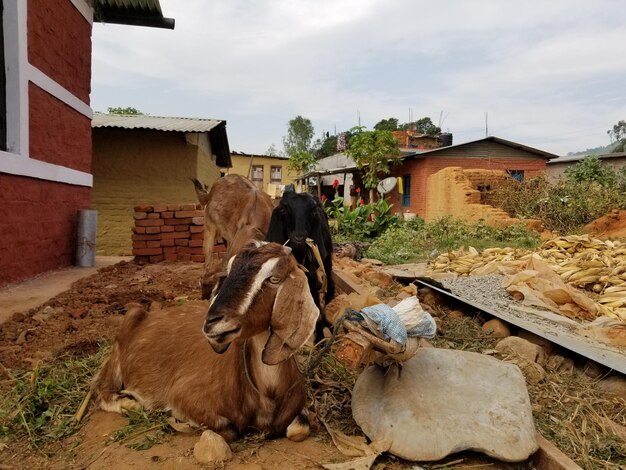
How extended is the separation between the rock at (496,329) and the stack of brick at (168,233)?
5.69 metres

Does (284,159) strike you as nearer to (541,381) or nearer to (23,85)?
(23,85)

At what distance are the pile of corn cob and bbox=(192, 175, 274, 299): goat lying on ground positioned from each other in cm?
422

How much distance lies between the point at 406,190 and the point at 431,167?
2095mm

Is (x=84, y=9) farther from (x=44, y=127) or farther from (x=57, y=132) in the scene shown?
(x=44, y=127)

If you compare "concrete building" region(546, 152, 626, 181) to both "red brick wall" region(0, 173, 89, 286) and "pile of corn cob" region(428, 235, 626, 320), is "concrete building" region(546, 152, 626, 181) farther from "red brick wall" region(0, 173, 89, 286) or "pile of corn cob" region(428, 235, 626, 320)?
"red brick wall" region(0, 173, 89, 286)

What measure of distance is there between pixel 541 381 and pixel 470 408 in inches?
53.7

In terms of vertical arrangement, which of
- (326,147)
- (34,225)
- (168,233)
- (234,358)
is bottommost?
(234,358)

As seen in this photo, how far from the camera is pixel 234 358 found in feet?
8.17

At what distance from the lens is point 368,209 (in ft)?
54.6

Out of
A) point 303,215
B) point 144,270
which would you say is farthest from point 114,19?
point 303,215

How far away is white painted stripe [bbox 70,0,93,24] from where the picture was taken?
26.8 ft

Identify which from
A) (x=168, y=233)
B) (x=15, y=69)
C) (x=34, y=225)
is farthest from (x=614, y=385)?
(x=15, y=69)

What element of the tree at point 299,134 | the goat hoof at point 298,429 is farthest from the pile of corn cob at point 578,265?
the tree at point 299,134

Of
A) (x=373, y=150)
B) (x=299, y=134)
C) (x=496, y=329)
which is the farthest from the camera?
(x=299, y=134)
